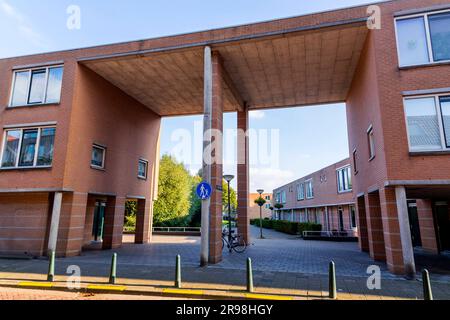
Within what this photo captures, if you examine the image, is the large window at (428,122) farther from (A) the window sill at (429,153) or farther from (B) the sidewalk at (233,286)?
(B) the sidewalk at (233,286)

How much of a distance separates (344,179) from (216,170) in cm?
1727

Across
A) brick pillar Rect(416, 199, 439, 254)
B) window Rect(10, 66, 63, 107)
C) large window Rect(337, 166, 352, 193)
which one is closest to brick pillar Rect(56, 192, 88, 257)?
window Rect(10, 66, 63, 107)

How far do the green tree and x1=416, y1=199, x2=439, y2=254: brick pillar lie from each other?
2030cm

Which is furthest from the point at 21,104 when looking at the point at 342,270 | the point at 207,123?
the point at 342,270

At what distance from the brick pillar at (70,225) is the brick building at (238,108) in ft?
0.19

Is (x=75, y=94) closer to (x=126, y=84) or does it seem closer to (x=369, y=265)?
(x=126, y=84)

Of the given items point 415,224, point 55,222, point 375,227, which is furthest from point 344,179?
point 55,222

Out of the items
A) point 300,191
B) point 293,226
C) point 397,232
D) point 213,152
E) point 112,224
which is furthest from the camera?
point 300,191

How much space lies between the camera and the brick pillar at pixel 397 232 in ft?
27.8

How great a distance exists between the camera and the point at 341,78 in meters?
14.5

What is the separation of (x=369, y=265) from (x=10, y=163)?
52.8 feet

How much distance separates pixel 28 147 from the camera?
13.0m

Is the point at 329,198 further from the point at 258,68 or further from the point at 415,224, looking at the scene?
the point at 258,68

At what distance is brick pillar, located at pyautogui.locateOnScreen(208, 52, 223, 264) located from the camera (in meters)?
10.7
